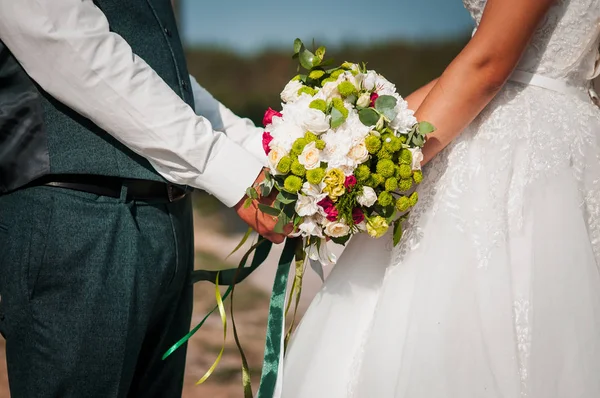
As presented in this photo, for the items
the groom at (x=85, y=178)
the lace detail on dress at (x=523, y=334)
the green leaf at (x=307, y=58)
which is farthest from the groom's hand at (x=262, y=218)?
the lace detail on dress at (x=523, y=334)

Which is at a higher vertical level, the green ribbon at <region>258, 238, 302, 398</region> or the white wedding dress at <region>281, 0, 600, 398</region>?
the white wedding dress at <region>281, 0, 600, 398</region>

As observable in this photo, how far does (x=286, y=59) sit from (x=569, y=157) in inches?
396

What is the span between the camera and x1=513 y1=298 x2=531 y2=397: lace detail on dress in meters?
1.85

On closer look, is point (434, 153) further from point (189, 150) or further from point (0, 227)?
point (0, 227)

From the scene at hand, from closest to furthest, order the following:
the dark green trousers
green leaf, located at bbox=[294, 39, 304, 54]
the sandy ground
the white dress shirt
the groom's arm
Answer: the white dress shirt < the dark green trousers < green leaf, located at bbox=[294, 39, 304, 54] < the groom's arm < the sandy ground

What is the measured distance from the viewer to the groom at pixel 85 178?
177 centimetres

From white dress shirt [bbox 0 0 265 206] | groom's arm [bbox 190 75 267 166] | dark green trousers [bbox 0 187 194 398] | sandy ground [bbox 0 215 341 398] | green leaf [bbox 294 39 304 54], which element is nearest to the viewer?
white dress shirt [bbox 0 0 265 206]

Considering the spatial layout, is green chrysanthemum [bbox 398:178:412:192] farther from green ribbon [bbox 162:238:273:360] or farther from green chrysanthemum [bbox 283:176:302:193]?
green ribbon [bbox 162:238:273:360]

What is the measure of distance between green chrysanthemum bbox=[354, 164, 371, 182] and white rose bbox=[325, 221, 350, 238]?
0.43 ft

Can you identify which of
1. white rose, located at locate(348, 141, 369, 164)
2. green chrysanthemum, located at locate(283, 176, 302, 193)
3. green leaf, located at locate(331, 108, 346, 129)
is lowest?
green chrysanthemum, located at locate(283, 176, 302, 193)

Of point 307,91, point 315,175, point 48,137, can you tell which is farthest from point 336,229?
point 48,137

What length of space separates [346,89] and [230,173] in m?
0.40

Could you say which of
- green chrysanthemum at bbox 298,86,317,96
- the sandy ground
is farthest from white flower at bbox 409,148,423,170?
the sandy ground

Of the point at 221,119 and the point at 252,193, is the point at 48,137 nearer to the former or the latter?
the point at 252,193
